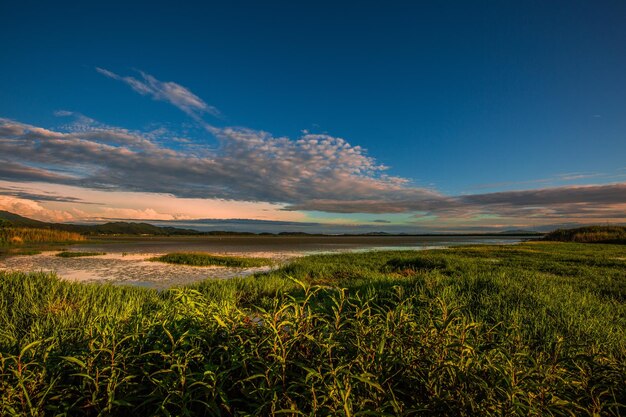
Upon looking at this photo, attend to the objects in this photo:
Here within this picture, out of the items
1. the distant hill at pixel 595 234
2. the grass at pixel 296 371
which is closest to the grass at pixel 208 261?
the grass at pixel 296 371

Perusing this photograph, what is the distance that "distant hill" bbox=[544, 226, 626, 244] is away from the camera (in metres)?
38.2

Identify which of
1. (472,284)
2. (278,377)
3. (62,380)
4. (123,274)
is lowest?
(123,274)

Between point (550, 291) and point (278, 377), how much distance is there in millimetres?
9366

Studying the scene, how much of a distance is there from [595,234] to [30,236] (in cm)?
8005

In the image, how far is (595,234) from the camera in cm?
4131

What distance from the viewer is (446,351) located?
2.19 metres

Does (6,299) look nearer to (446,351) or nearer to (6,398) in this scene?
(6,398)

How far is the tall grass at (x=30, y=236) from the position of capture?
39.4 m

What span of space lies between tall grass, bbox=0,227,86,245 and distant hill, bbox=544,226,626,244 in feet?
251

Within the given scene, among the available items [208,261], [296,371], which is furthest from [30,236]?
[296,371]

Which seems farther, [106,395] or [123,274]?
[123,274]

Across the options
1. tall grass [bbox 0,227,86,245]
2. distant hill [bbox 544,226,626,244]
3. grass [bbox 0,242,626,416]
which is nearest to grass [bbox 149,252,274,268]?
grass [bbox 0,242,626,416]

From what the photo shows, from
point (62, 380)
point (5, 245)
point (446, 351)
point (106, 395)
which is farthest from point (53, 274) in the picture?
point (5, 245)

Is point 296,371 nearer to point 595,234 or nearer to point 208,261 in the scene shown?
point 208,261
